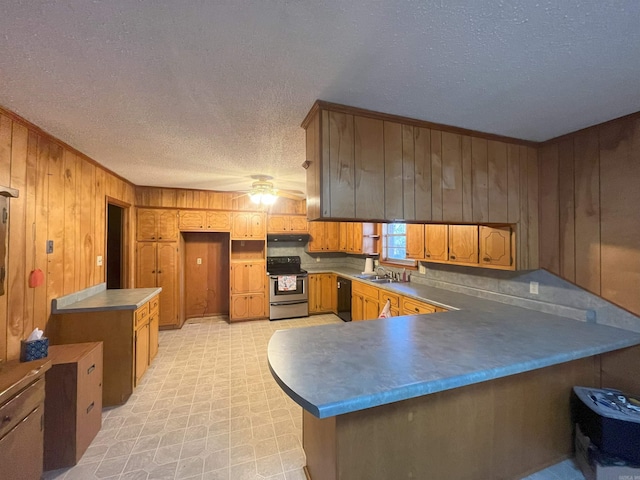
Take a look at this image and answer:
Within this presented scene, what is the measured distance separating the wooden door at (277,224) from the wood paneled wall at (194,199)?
119mm

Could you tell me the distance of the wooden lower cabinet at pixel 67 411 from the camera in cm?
176

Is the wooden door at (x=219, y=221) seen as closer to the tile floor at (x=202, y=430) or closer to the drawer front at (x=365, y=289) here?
the tile floor at (x=202, y=430)

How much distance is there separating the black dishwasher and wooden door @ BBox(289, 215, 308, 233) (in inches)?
50.4

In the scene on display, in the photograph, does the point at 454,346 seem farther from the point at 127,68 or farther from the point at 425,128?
the point at 127,68

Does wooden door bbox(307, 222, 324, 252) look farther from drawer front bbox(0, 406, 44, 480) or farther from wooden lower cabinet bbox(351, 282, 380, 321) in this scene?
drawer front bbox(0, 406, 44, 480)

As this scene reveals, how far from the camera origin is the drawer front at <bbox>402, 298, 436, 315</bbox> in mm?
2791

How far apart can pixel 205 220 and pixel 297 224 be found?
1720 millimetres

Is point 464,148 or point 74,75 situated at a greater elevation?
point 74,75

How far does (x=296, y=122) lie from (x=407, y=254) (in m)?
2.46

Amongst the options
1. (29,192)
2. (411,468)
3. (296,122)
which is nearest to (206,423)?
(411,468)

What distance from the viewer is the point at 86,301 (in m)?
2.65

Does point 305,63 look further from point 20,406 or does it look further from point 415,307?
point 415,307

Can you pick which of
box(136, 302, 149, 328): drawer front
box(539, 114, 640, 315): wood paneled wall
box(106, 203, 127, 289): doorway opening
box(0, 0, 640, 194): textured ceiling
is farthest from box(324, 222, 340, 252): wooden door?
box(539, 114, 640, 315): wood paneled wall

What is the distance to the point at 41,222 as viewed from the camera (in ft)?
6.91
